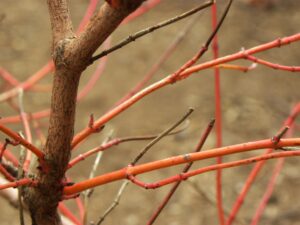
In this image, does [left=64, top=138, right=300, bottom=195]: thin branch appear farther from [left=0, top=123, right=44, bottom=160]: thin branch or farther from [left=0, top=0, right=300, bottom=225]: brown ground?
[left=0, top=0, right=300, bottom=225]: brown ground

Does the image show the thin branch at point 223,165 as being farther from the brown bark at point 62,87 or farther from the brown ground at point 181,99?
the brown ground at point 181,99

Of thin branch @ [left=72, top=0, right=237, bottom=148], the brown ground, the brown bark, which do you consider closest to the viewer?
the brown bark

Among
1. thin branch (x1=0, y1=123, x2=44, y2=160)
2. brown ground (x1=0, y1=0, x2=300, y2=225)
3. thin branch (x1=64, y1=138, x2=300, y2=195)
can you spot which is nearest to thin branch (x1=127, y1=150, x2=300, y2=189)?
thin branch (x1=64, y1=138, x2=300, y2=195)

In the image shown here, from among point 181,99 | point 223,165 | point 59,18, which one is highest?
point 181,99

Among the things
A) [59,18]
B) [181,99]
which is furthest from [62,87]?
[181,99]

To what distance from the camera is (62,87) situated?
504 millimetres

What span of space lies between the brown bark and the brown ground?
5.43ft

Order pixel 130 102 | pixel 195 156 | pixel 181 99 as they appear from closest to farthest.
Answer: pixel 195 156
pixel 130 102
pixel 181 99

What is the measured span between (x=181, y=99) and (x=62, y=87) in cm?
241

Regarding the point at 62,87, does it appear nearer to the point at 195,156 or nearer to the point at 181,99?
the point at 195,156

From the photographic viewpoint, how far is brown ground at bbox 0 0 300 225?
230 cm

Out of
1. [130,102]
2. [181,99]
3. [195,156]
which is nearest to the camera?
[195,156]

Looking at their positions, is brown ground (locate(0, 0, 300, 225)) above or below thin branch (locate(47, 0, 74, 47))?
above

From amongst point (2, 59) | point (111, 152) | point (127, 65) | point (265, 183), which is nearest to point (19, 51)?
point (2, 59)
